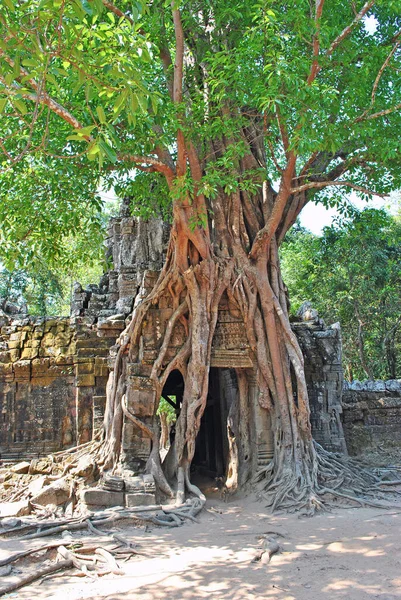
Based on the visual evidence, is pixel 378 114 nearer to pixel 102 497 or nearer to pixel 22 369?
pixel 102 497

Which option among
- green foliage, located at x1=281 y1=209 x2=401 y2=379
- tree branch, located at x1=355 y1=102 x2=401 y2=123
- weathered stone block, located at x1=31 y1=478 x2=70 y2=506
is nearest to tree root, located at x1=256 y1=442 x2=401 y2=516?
weathered stone block, located at x1=31 y1=478 x2=70 y2=506

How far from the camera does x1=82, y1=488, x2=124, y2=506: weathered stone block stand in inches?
248

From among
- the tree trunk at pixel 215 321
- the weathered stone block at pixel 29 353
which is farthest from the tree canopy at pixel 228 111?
the weathered stone block at pixel 29 353

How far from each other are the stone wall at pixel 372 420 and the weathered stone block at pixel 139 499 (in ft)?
12.9

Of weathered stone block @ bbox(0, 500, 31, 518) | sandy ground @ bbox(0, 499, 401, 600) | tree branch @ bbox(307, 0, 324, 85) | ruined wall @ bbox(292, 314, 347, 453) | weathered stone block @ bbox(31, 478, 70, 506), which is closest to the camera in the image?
sandy ground @ bbox(0, 499, 401, 600)

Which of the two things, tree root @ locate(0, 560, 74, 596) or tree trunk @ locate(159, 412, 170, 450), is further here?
tree trunk @ locate(159, 412, 170, 450)

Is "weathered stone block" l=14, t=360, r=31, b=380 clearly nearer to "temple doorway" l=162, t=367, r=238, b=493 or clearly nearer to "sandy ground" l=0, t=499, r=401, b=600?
"temple doorway" l=162, t=367, r=238, b=493

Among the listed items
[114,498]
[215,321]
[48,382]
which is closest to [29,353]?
[48,382]

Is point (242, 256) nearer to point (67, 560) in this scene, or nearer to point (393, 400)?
point (393, 400)

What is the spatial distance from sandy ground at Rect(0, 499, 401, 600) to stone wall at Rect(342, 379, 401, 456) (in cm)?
302

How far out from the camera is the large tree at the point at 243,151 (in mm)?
6246

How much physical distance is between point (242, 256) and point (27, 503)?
13.4ft

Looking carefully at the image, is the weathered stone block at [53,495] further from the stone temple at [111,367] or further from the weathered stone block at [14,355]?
the weathered stone block at [14,355]

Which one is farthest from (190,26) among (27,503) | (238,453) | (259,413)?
(27,503)
